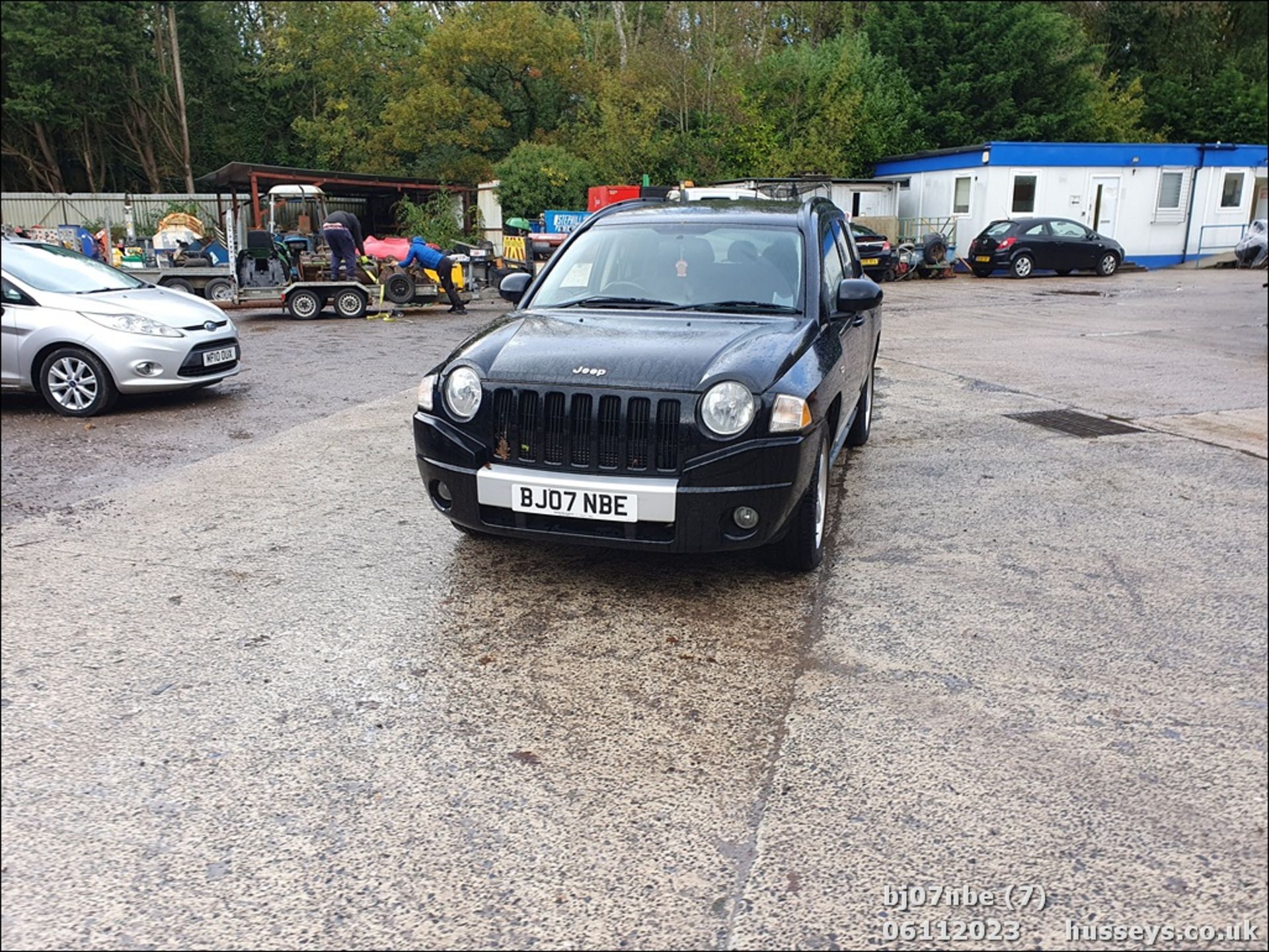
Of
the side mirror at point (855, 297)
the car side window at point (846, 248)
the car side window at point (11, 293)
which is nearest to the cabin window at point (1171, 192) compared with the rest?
the car side window at point (846, 248)

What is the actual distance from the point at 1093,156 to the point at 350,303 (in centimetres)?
2145

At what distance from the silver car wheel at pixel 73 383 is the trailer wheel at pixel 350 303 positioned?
39.0 ft

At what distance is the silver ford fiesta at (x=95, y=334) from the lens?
1.58 m

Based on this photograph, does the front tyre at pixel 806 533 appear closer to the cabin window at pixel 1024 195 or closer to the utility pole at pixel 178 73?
the utility pole at pixel 178 73

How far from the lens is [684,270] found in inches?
203

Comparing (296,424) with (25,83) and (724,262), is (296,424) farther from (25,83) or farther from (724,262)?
(25,83)

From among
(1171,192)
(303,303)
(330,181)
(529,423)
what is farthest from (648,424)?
(1171,192)

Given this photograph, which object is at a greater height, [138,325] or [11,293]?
[11,293]

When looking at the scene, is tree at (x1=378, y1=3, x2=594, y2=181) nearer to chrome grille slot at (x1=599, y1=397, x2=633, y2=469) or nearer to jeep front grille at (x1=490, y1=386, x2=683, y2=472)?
jeep front grille at (x1=490, y1=386, x2=683, y2=472)

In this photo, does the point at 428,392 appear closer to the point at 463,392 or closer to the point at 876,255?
the point at 463,392

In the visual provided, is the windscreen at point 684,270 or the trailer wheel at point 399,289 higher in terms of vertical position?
the windscreen at point 684,270

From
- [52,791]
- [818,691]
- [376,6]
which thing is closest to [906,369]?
[818,691]

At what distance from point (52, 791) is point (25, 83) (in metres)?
1.72

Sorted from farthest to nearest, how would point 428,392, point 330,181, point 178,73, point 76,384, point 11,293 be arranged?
point 330,181 → point 428,392 → point 76,384 → point 178,73 → point 11,293
